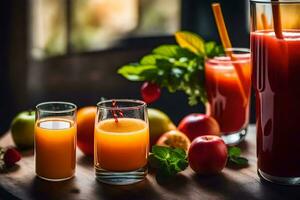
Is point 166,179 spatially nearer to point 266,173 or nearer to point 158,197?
point 158,197

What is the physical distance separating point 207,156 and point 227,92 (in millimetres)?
307

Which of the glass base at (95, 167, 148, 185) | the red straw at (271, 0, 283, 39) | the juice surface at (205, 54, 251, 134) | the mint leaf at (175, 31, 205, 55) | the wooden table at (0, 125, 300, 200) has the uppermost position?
the red straw at (271, 0, 283, 39)

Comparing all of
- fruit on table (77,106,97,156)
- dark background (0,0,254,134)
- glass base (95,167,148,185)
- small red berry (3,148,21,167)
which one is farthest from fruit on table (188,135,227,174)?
dark background (0,0,254,134)

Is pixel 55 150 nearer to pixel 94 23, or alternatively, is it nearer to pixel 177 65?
pixel 177 65

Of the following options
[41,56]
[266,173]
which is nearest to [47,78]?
[41,56]

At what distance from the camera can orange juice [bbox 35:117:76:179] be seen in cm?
125

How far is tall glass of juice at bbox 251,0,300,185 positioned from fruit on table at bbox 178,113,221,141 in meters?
0.23

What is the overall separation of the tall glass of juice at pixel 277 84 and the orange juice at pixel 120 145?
0.84ft

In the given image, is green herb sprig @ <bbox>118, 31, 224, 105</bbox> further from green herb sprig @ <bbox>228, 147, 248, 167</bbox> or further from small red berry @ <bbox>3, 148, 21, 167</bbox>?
small red berry @ <bbox>3, 148, 21, 167</bbox>

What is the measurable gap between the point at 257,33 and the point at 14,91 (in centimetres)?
179

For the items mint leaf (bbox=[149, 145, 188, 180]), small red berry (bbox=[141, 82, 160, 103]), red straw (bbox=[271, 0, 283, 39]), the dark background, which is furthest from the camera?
the dark background

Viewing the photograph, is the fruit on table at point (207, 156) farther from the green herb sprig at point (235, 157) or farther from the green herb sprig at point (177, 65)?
the green herb sprig at point (177, 65)

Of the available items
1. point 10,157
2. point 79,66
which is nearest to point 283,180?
point 10,157

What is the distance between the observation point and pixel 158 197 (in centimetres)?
116
